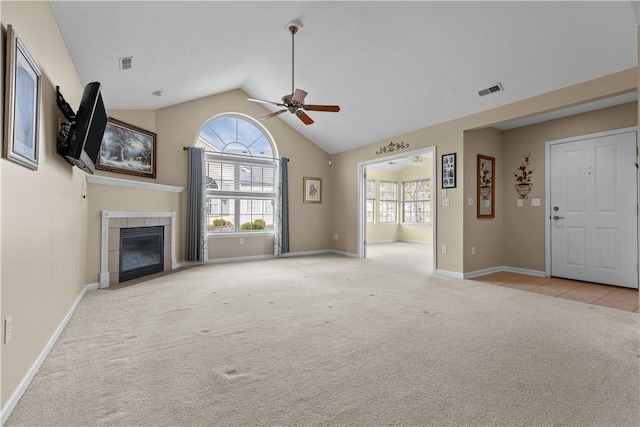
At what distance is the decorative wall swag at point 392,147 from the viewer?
5852 millimetres

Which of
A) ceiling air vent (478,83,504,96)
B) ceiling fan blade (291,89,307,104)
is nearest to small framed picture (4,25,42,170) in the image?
ceiling fan blade (291,89,307,104)

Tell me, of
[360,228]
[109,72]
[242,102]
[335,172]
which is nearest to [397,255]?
[360,228]

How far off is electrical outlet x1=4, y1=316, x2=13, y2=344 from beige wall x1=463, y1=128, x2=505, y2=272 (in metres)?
5.02

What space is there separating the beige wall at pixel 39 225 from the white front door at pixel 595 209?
6.35 metres

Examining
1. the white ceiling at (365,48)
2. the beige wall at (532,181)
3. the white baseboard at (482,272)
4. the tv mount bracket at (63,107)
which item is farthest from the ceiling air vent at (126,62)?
the beige wall at (532,181)

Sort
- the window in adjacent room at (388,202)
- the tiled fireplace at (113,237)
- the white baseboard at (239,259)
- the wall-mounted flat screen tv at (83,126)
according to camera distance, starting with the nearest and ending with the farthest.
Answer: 1. the wall-mounted flat screen tv at (83,126)
2. the tiled fireplace at (113,237)
3. the white baseboard at (239,259)
4. the window in adjacent room at (388,202)

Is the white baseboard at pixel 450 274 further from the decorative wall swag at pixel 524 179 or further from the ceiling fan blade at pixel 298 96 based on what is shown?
the ceiling fan blade at pixel 298 96

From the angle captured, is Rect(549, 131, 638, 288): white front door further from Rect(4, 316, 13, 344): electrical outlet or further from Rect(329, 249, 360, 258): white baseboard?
Rect(4, 316, 13, 344): electrical outlet

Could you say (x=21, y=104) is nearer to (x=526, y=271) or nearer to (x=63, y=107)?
(x=63, y=107)

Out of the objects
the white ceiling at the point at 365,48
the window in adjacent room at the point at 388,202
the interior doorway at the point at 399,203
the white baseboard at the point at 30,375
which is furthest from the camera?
the window in adjacent room at the point at 388,202

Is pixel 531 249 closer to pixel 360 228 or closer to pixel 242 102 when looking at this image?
pixel 360 228

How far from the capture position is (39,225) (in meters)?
2.09

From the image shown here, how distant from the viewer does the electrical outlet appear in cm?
160

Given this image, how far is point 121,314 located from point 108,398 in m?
1.63
